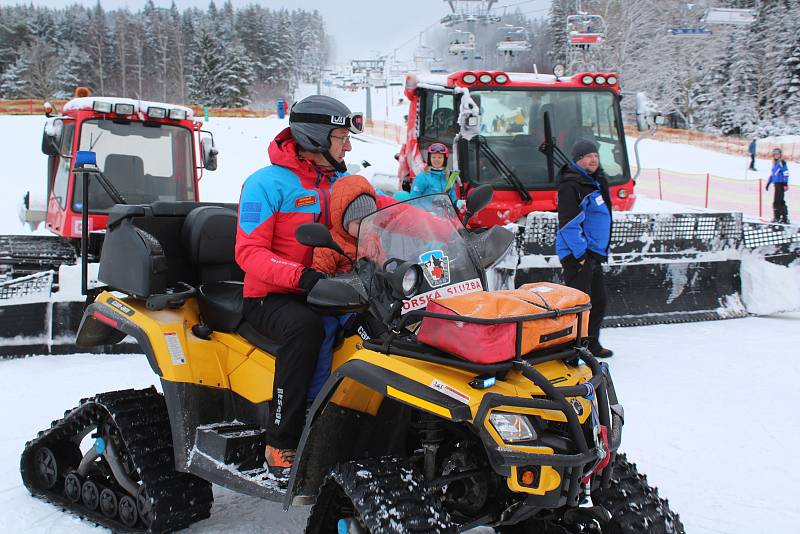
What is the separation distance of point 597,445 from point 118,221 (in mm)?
2696

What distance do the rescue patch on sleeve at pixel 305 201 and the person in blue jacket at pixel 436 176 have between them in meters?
4.76

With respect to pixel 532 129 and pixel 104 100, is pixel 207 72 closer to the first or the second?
pixel 104 100

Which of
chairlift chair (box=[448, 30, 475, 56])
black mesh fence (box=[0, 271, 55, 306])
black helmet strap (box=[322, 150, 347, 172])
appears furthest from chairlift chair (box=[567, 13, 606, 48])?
black helmet strap (box=[322, 150, 347, 172])

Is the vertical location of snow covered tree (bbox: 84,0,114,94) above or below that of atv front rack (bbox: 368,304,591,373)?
above

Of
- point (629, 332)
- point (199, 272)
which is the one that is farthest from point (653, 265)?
point (199, 272)

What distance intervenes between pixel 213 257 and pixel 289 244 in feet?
2.63

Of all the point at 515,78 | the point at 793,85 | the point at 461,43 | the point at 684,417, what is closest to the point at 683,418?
the point at 684,417

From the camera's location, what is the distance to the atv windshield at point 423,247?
10.0 feet

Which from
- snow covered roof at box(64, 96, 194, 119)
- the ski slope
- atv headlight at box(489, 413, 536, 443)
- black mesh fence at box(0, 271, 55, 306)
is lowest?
the ski slope

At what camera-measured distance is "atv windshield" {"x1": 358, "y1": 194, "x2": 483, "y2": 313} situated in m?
3.05

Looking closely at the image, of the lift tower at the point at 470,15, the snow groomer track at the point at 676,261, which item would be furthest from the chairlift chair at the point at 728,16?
the snow groomer track at the point at 676,261

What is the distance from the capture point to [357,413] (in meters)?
3.25

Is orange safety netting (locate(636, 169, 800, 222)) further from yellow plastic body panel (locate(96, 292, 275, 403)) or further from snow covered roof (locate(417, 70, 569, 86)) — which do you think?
yellow plastic body panel (locate(96, 292, 275, 403))

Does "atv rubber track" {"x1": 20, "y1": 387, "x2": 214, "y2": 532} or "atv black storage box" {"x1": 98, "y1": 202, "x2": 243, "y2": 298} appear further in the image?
"atv black storage box" {"x1": 98, "y1": 202, "x2": 243, "y2": 298}
